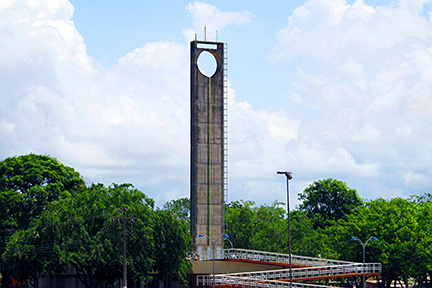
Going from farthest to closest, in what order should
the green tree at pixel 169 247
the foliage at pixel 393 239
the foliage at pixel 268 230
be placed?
the foliage at pixel 268 230
the foliage at pixel 393 239
the green tree at pixel 169 247

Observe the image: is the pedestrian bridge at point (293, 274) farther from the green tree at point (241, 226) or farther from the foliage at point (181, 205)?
the foliage at point (181, 205)

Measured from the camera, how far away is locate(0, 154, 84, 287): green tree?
7919 cm

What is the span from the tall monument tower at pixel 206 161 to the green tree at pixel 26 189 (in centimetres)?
1528

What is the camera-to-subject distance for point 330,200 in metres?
133

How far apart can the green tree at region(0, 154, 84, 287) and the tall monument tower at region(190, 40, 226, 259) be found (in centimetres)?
1528

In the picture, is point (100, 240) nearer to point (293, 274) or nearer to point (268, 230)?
point (293, 274)

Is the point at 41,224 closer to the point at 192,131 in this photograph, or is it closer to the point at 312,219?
the point at 192,131

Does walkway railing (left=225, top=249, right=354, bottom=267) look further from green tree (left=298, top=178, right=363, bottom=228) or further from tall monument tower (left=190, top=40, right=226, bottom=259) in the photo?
green tree (left=298, top=178, right=363, bottom=228)

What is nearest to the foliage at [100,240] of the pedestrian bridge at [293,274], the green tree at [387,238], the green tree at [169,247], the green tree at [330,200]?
the green tree at [169,247]

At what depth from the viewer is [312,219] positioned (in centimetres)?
12812


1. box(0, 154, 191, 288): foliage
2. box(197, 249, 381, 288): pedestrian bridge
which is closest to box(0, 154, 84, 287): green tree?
box(0, 154, 191, 288): foliage

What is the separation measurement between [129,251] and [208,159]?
20.6 meters

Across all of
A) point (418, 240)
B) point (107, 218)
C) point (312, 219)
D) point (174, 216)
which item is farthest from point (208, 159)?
point (312, 219)

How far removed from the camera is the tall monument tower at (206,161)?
85.9m
